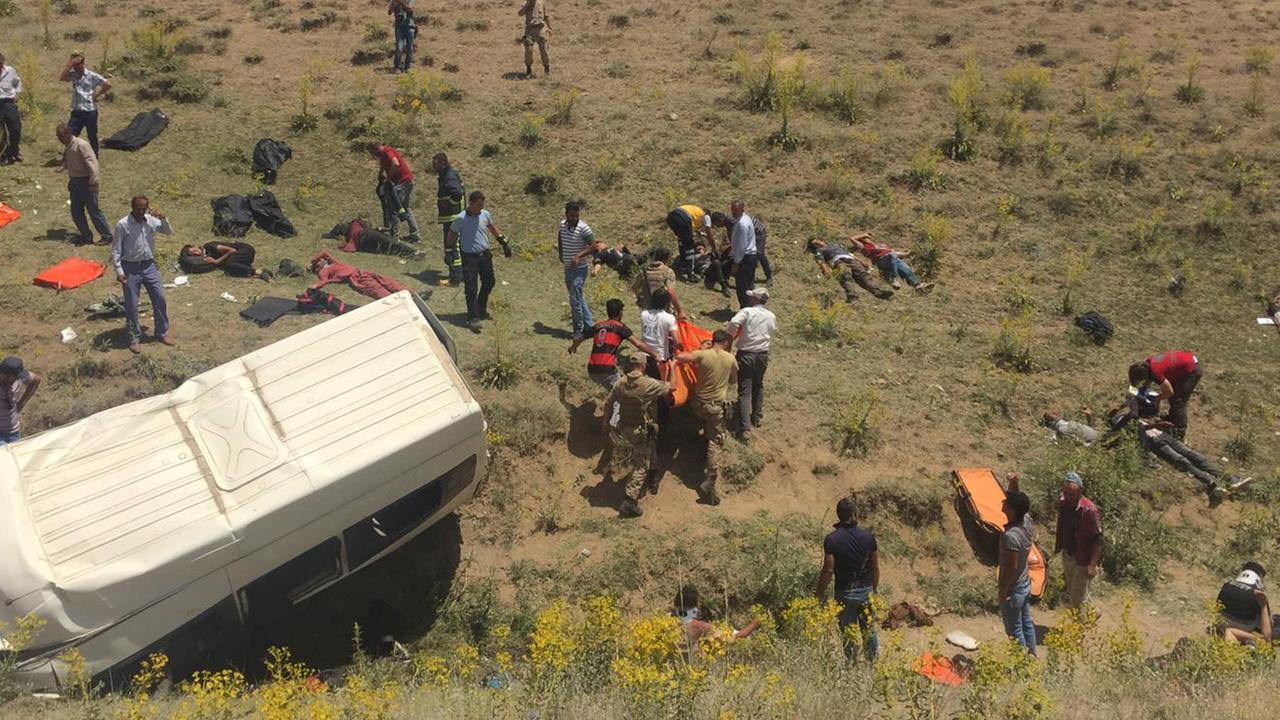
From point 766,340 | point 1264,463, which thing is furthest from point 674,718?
point 1264,463

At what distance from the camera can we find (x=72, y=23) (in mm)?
20688

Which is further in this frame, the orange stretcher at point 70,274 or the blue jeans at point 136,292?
the orange stretcher at point 70,274

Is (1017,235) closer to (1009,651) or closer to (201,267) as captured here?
(1009,651)

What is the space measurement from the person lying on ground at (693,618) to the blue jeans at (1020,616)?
201cm

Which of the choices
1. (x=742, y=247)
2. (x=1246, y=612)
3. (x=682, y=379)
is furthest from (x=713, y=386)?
(x=1246, y=612)

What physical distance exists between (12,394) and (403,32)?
473 inches

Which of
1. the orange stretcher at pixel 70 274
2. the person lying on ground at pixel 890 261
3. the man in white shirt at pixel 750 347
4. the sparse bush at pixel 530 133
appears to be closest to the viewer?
the man in white shirt at pixel 750 347

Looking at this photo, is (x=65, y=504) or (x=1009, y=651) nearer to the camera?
(x=1009, y=651)

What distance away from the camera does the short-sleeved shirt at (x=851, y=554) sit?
7.11 m

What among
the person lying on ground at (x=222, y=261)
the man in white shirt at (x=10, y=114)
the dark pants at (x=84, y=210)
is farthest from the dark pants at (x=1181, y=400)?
the man in white shirt at (x=10, y=114)

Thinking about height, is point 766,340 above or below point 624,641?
above

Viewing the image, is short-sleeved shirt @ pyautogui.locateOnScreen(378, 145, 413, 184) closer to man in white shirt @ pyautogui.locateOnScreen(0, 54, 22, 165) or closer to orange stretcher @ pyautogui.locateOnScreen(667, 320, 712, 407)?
orange stretcher @ pyautogui.locateOnScreen(667, 320, 712, 407)

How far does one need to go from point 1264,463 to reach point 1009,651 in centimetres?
670

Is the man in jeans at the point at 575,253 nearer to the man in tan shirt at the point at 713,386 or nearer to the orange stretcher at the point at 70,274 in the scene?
the man in tan shirt at the point at 713,386
